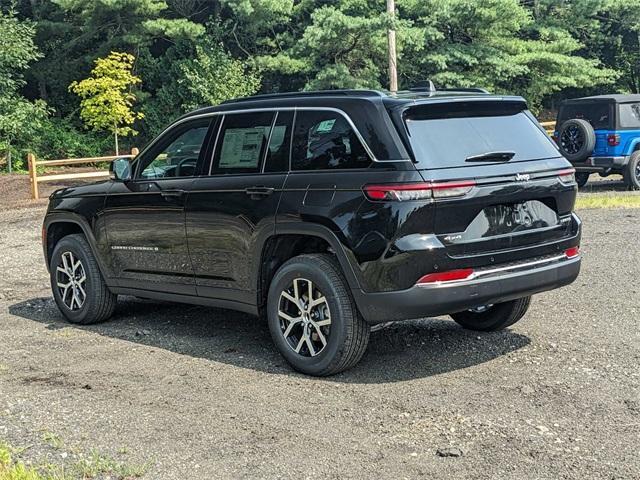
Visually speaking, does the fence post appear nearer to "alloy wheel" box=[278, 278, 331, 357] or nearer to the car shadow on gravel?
the car shadow on gravel

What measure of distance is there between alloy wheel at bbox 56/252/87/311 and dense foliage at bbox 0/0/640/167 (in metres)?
21.7

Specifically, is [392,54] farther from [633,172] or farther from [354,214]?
[354,214]

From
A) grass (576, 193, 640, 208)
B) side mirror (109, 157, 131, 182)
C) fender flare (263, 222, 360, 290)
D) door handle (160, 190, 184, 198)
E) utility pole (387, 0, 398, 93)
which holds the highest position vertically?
utility pole (387, 0, 398, 93)

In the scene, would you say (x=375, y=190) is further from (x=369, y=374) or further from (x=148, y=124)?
(x=148, y=124)

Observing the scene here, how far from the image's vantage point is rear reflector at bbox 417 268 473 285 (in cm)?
481

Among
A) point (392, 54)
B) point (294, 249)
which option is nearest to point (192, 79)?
point (392, 54)

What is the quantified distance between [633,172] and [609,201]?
103 inches

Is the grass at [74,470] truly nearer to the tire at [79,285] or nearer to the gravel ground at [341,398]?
the gravel ground at [341,398]

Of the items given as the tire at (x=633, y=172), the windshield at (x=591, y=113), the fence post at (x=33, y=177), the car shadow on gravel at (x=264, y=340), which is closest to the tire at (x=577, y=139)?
Answer: the windshield at (x=591, y=113)

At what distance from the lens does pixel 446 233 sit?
4.82 metres

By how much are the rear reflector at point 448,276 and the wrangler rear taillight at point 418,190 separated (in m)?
0.47

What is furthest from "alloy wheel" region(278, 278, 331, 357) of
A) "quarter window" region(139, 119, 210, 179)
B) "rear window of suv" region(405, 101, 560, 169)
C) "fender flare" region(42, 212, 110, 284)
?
"fender flare" region(42, 212, 110, 284)

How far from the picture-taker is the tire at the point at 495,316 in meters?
6.05

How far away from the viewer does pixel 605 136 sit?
16391 millimetres
